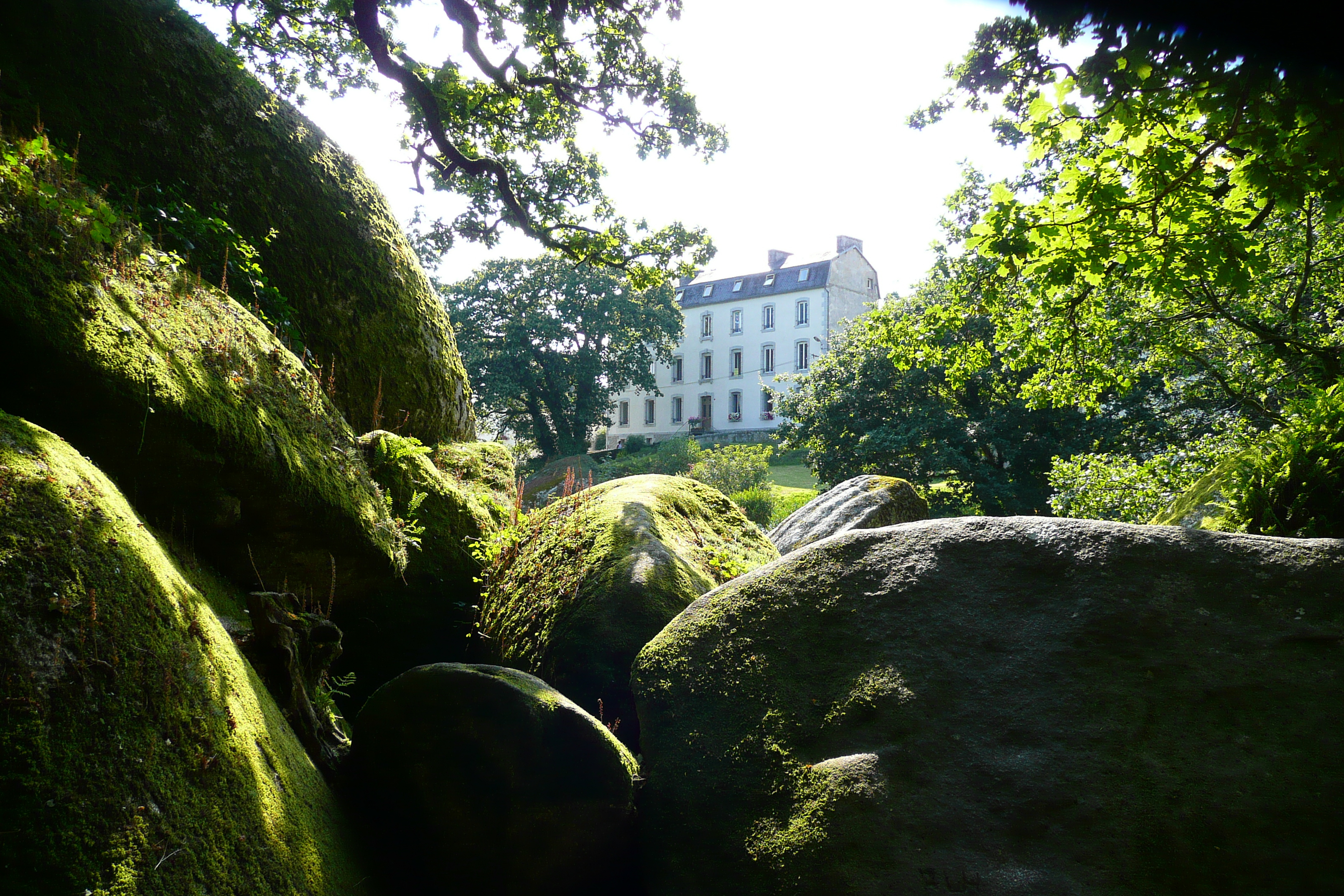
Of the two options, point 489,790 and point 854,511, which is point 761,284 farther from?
point 489,790

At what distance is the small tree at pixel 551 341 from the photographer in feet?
132

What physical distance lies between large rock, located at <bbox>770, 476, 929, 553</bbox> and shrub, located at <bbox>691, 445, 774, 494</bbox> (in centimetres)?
1188

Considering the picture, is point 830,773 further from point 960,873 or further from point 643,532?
point 643,532

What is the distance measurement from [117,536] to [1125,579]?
3.97m

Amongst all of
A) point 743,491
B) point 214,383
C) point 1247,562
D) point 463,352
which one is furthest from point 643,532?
point 463,352

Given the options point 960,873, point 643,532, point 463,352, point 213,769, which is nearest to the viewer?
point 213,769

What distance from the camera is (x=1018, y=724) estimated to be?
3.14 metres

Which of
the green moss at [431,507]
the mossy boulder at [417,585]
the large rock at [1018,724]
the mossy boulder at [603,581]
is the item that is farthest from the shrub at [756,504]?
the large rock at [1018,724]

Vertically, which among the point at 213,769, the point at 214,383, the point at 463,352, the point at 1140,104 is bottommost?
the point at 213,769

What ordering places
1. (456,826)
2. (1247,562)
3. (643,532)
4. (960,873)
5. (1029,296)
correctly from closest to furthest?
(960,873) < (1247,562) < (456,826) < (643,532) < (1029,296)

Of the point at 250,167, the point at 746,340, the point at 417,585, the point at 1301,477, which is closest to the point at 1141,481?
the point at 1301,477

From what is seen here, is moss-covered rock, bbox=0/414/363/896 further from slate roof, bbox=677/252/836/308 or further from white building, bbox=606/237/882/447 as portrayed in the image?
slate roof, bbox=677/252/836/308

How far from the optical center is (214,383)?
4.37 meters

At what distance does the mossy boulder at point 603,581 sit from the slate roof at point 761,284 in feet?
162
